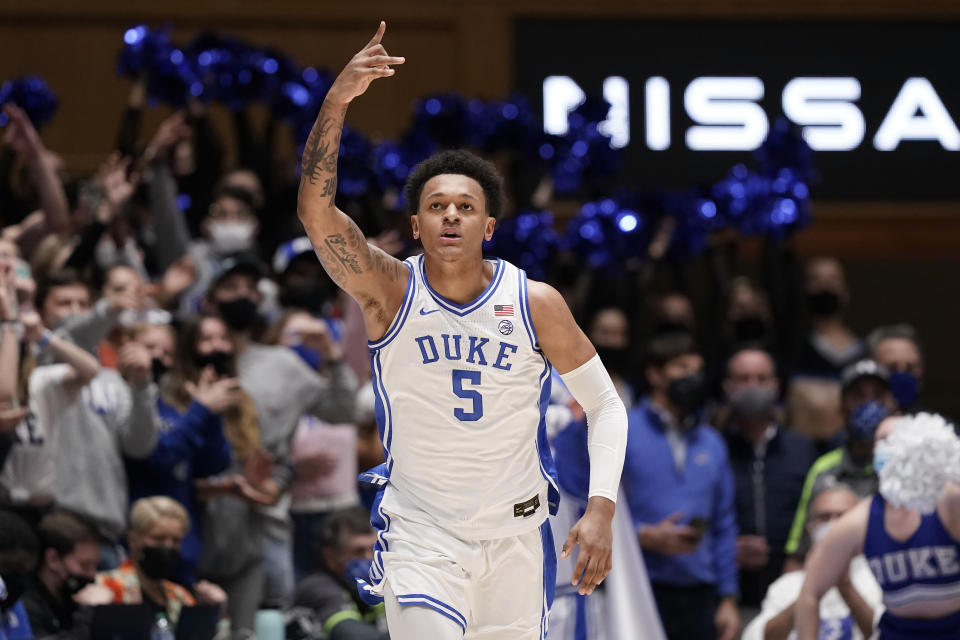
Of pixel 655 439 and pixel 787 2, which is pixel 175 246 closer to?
pixel 655 439

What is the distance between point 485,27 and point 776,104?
86.1 inches

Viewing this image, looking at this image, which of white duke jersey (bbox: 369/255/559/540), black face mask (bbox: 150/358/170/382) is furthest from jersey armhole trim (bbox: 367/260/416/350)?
black face mask (bbox: 150/358/170/382)

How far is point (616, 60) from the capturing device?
11.0m

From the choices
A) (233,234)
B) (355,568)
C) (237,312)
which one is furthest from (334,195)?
(233,234)

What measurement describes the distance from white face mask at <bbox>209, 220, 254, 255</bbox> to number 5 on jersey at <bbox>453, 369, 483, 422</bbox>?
3987 millimetres

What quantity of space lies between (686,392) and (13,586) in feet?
10.6

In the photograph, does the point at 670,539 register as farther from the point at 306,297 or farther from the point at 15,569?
the point at 15,569

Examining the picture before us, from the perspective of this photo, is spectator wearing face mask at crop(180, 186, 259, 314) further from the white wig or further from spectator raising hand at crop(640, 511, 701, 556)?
the white wig

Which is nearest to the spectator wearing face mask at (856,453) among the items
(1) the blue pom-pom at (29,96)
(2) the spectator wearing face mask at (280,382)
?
(2) the spectator wearing face mask at (280,382)

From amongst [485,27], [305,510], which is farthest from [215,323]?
[485,27]

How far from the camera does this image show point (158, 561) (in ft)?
19.5

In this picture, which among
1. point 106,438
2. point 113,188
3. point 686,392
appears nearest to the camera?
point 106,438

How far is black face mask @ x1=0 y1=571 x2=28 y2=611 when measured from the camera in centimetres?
538

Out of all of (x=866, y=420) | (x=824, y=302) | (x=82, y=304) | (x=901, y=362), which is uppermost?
(x=82, y=304)
